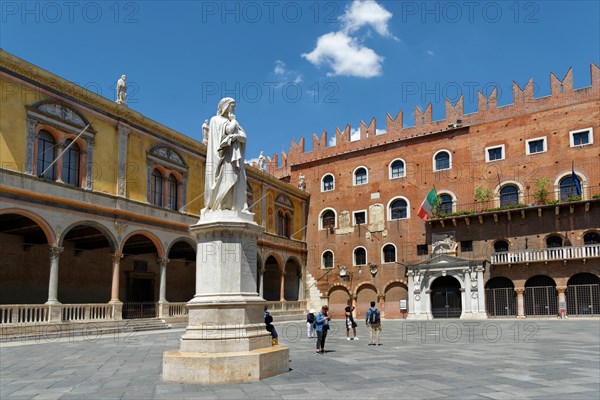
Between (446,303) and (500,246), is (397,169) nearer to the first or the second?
(500,246)

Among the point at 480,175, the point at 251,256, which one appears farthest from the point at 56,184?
the point at 480,175

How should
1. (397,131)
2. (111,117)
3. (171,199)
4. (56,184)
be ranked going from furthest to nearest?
(397,131) < (171,199) < (111,117) < (56,184)

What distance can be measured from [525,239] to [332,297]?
1288 centimetres

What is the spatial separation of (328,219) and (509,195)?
39.8 feet

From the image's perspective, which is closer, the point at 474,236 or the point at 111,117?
the point at 111,117

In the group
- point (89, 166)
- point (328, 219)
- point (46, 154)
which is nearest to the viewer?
point (46, 154)

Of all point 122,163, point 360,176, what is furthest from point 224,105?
point 360,176

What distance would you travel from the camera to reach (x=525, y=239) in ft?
97.3

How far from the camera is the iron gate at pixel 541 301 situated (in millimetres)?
28562

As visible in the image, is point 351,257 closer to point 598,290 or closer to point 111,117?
point 598,290

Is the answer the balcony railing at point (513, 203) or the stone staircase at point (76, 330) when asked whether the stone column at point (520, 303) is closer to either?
the balcony railing at point (513, 203)

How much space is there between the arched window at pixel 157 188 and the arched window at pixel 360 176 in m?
15.3

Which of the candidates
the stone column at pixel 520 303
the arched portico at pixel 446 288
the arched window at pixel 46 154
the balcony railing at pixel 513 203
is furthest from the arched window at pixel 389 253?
the arched window at pixel 46 154

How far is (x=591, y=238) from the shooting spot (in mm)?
28109
